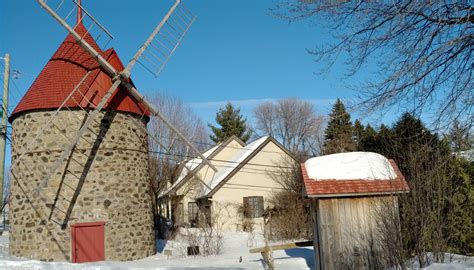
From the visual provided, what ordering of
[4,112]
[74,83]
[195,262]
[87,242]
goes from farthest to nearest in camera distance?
[4,112] < [74,83] < [87,242] < [195,262]

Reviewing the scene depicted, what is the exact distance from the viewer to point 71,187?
53.4 feet

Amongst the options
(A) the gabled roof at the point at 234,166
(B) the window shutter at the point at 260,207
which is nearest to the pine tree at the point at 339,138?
(A) the gabled roof at the point at 234,166

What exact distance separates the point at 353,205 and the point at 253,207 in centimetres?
1860

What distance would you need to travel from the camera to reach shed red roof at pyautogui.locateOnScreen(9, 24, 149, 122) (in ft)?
55.4

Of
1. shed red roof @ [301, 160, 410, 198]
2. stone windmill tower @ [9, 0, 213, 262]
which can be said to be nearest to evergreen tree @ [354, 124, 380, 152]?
shed red roof @ [301, 160, 410, 198]

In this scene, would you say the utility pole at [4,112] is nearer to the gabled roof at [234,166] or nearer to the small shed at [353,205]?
the small shed at [353,205]

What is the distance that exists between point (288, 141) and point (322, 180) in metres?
39.3

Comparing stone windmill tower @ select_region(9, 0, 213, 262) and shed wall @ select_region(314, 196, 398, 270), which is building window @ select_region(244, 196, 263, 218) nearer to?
stone windmill tower @ select_region(9, 0, 213, 262)

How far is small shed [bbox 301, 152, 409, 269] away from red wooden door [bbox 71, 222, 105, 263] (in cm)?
879

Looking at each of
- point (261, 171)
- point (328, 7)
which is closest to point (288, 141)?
point (261, 171)

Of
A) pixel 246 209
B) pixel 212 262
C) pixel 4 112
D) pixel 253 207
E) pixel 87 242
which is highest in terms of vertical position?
pixel 4 112

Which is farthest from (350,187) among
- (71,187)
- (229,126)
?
(229,126)

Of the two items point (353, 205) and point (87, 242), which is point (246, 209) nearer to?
point (87, 242)

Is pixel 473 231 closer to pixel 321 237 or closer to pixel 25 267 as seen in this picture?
pixel 321 237
